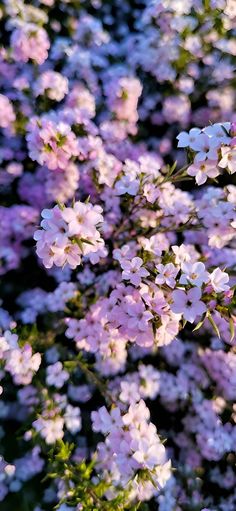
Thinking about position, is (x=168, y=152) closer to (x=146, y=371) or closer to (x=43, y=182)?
(x=43, y=182)

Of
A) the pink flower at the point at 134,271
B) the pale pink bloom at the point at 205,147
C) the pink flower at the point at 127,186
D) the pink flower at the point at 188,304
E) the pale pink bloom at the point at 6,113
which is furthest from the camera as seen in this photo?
the pale pink bloom at the point at 6,113

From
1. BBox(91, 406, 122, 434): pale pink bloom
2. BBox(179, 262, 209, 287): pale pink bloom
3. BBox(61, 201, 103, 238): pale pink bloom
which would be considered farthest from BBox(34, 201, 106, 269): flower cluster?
BBox(91, 406, 122, 434): pale pink bloom

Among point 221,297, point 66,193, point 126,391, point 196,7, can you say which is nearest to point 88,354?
point 126,391

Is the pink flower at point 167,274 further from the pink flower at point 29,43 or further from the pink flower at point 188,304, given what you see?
the pink flower at point 29,43

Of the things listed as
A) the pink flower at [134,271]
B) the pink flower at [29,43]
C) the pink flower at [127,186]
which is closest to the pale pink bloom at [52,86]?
the pink flower at [29,43]

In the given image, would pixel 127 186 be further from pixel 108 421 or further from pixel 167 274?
pixel 108 421

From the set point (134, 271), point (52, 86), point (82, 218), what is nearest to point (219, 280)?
point (134, 271)

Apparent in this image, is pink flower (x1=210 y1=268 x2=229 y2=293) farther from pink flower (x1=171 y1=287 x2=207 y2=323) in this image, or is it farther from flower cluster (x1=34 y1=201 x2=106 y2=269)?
flower cluster (x1=34 y1=201 x2=106 y2=269)
